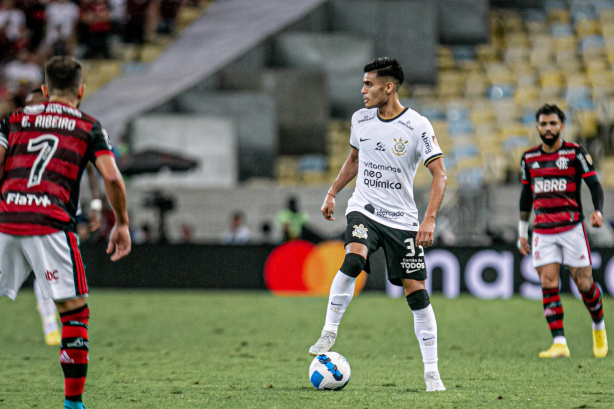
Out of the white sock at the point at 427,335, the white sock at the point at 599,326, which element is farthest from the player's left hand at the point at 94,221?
the white sock at the point at 599,326

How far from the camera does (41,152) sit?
4.95 meters

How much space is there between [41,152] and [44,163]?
0.20 feet

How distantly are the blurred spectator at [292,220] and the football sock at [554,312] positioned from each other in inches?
341

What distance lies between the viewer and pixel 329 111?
22.4 meters

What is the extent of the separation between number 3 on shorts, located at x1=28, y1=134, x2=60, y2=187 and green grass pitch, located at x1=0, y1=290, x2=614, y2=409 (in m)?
1.56

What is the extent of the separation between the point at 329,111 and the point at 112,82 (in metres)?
5.33

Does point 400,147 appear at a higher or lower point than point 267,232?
higher

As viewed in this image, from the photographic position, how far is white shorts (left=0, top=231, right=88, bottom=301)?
4.93m

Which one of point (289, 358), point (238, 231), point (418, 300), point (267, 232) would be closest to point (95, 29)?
point (238, 231)

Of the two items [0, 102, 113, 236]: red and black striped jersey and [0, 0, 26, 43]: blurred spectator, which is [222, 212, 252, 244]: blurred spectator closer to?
[0, 0, 26, 43]: blurred spectator

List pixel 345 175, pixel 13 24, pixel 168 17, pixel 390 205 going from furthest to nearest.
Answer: pixel 168 17 → pixel 13 24 → pixel 345 175 → pixel 390 205

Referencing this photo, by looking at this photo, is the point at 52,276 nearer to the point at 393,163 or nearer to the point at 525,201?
the point at 393,163

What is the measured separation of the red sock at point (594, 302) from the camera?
27.6 ft

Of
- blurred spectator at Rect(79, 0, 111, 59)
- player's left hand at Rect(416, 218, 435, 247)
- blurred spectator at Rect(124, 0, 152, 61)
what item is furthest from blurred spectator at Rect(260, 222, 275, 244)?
player's left hand at Rect(416, 218, 435, 247)
